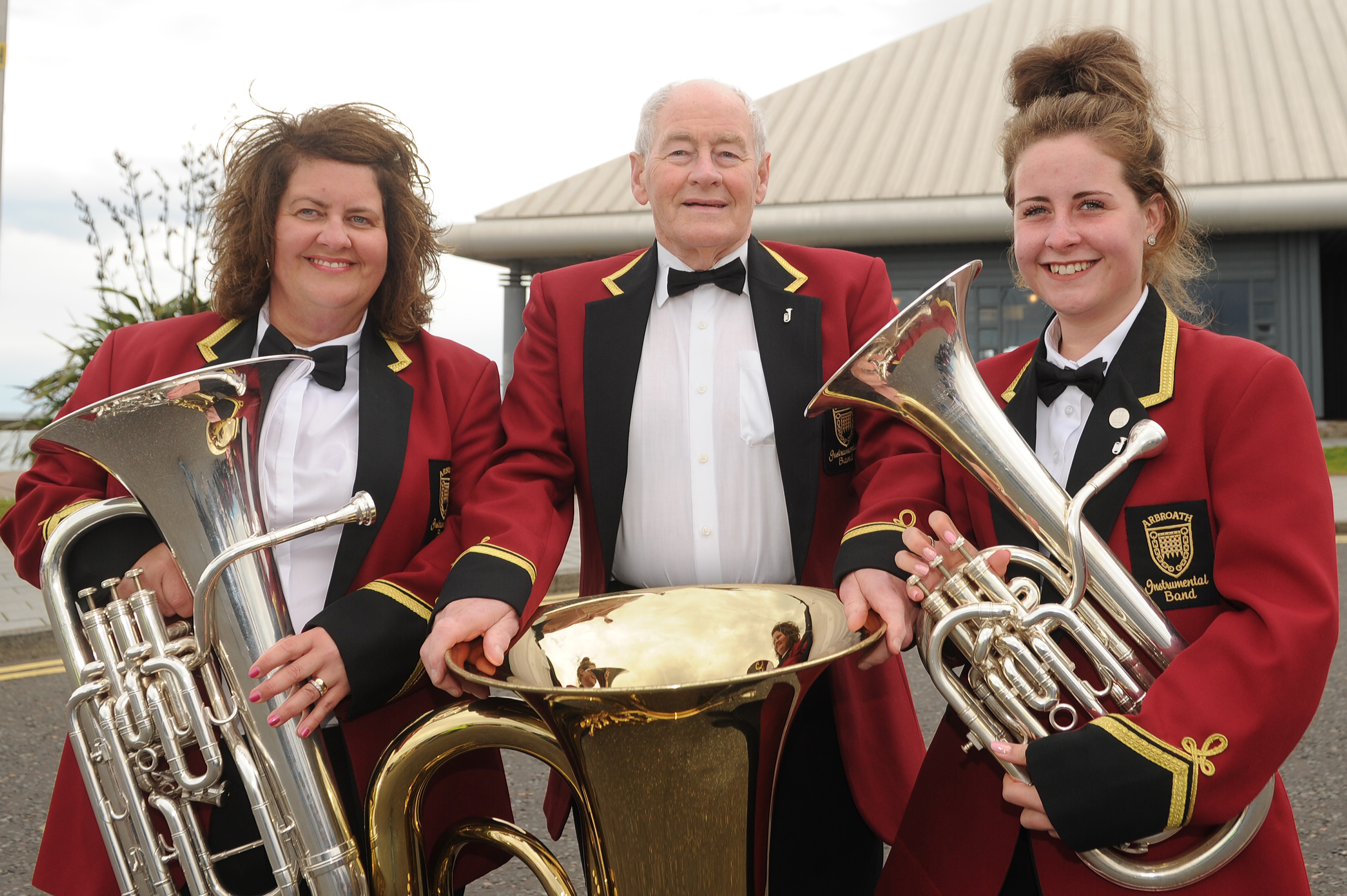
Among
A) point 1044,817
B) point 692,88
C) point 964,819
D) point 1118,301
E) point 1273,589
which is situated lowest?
point 964,819

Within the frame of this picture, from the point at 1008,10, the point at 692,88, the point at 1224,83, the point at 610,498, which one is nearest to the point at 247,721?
the point at 610,498

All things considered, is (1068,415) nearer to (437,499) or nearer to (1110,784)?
(1110,784)

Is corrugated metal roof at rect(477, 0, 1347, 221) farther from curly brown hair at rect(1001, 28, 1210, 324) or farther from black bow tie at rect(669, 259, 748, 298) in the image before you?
curly brown hair at rect(1001, 28, 1210, 324)

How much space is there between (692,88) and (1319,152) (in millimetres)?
14377

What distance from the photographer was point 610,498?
2184mm

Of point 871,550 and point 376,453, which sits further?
point 376,453

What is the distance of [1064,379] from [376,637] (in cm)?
133

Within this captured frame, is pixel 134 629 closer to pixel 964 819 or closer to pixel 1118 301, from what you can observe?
pixel 964 819

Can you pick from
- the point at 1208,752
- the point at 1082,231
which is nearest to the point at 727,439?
the point at 1082,231

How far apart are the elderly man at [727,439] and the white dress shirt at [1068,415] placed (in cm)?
29

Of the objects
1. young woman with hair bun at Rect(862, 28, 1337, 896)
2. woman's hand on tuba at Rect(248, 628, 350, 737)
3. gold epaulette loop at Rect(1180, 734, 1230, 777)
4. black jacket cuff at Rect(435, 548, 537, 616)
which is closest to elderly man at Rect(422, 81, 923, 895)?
black jacket cuff at Rect(435, 548, 537, 616)

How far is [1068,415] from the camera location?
187 cm

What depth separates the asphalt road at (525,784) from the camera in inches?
124

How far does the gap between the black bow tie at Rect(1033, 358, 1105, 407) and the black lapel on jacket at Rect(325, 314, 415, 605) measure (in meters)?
1.25
